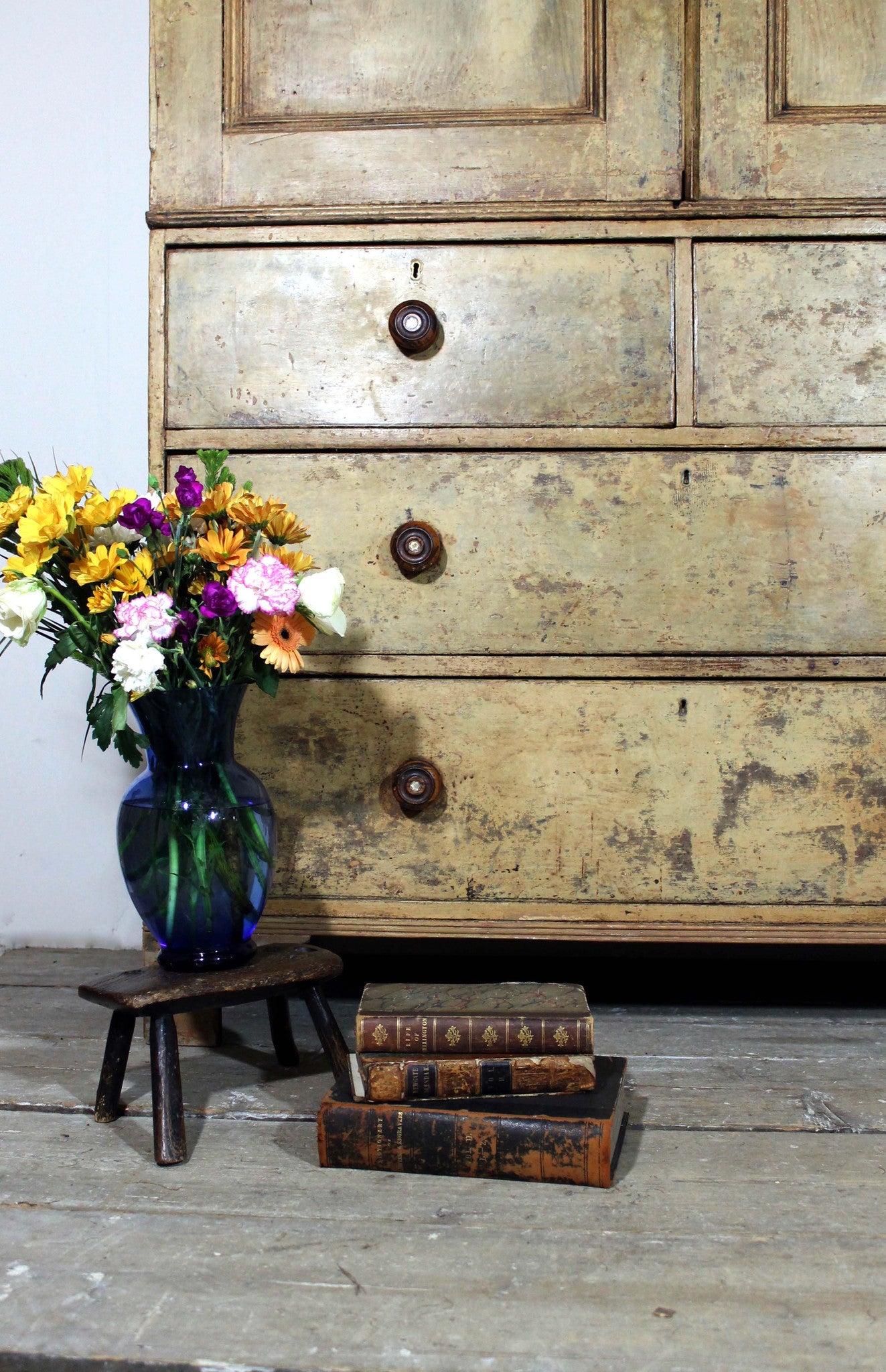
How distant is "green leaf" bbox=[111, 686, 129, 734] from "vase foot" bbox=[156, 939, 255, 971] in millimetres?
265

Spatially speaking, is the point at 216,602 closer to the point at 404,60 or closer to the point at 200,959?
the point at 200,959

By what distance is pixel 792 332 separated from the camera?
1.45 m

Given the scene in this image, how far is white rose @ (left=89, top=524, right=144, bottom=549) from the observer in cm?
119

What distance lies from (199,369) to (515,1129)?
40.5 inches

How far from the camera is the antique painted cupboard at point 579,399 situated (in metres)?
1.45

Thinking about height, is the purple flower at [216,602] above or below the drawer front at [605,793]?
above

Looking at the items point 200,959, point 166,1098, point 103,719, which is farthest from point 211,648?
point 166,1098

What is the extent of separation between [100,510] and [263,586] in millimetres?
189

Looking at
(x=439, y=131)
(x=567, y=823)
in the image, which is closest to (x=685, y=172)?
(x=439, y=131)

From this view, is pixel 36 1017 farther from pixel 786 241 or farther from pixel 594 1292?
pixel 786 241

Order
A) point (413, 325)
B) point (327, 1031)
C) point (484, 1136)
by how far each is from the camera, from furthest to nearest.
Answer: point (413, 325), point (327, 1031), point (484, 1136)

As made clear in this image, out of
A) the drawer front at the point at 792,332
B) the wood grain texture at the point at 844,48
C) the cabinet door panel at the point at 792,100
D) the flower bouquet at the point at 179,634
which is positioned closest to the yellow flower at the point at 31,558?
the flower bouquet at the point at 179,634

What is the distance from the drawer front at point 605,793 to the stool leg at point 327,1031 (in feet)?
0.64

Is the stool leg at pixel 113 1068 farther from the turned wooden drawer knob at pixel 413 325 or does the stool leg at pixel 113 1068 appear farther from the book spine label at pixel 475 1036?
the turned wooden drawer knob at pixel 413 325
